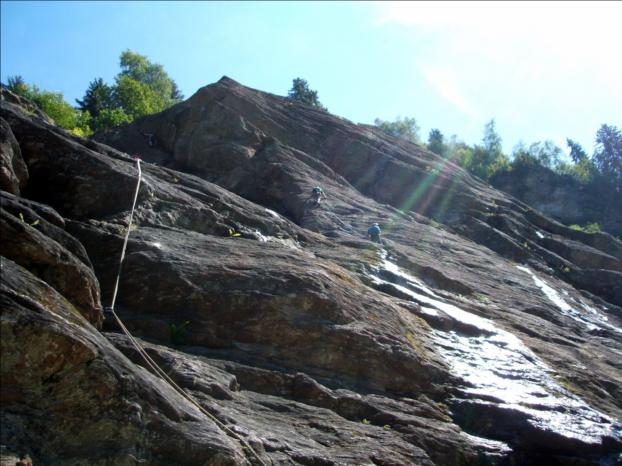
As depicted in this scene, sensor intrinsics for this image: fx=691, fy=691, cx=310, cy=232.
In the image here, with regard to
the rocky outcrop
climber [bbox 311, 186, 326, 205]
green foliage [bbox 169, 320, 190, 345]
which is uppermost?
climber [bbox 311, 186, 326, 205]

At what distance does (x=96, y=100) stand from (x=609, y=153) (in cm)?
4415

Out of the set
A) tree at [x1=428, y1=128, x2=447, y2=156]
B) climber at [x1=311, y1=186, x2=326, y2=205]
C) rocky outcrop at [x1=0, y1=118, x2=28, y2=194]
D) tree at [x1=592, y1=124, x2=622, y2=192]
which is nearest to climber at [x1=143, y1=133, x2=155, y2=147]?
climber at [x1=311, y1=186, x2=326, y2=205]

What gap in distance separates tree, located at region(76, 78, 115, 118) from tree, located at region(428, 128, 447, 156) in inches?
1311

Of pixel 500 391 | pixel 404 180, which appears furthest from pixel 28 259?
pixel 404 180

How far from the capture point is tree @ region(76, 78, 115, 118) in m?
54.7

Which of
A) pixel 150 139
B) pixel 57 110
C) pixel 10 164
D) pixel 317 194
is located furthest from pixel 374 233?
pixel 57 110

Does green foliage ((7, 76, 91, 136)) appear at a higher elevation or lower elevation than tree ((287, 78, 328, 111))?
lower

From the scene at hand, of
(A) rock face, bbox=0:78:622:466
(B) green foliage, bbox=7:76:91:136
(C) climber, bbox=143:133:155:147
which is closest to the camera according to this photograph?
(A) rock face, bbox=0:78:622:466

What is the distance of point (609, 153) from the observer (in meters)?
61.2

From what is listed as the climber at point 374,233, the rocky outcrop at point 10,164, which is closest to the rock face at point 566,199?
the climber at point 374,233

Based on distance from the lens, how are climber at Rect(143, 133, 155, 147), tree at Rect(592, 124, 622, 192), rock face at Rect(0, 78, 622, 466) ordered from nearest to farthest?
1. rock face at Rect(0, 78, 622, 466)
2. climber at Rect(143, 133, 155, 147)
3. tree at Rect(592, 124, 622, 192)

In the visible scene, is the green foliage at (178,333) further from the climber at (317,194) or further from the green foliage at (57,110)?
the green foliage at (57,110)

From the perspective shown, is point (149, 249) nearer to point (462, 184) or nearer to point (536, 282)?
point (536, 282)

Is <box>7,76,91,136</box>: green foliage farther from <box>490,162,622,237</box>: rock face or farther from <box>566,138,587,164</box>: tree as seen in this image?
<box>566,138,587,164</box>: tree
